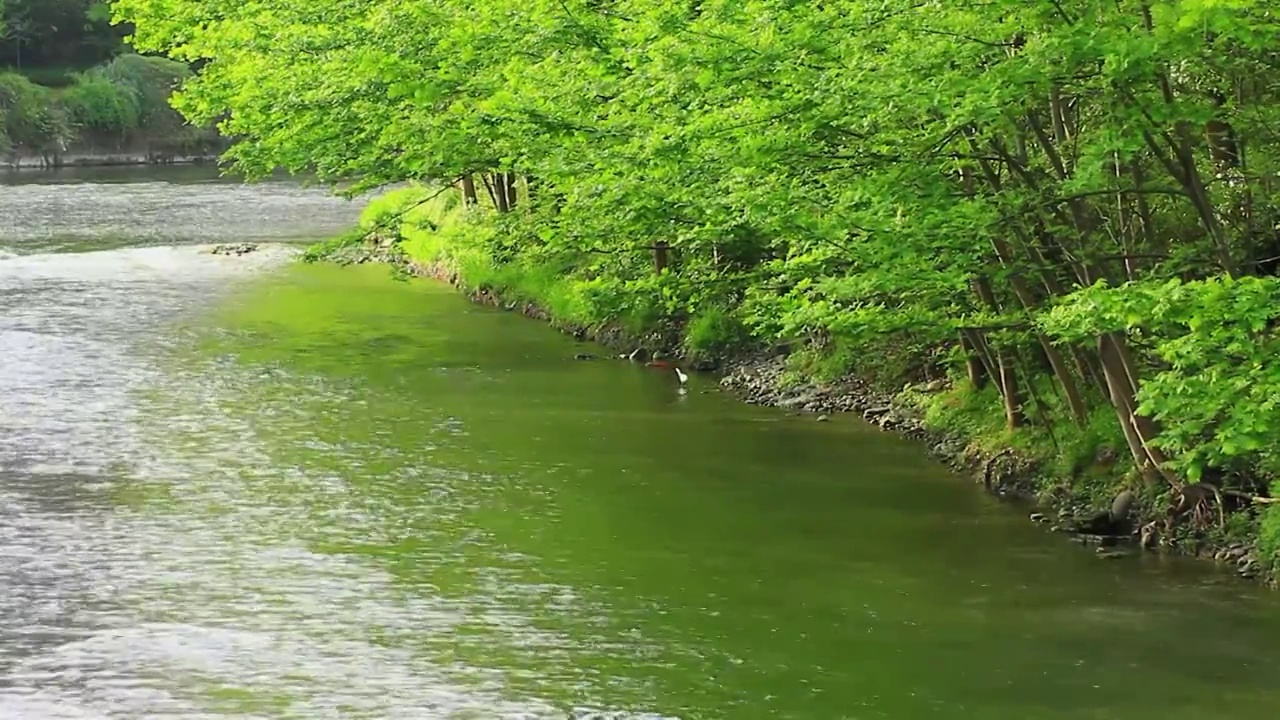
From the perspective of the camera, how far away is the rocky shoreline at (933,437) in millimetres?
17837

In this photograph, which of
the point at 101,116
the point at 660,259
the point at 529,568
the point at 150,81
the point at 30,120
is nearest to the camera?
the point at 529,568

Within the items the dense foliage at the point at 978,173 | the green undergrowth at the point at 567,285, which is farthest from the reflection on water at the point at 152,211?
the dense foliage at the point at 978,173

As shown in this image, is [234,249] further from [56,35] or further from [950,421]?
[56,35]

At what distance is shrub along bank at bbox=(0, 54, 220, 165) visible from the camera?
9225 centimetres

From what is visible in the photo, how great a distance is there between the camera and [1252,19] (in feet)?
42.4

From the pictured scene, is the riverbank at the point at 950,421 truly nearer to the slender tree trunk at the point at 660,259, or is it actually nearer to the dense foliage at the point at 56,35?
the slender tree trunk at the point at 660,259

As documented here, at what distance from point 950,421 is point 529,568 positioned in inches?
303

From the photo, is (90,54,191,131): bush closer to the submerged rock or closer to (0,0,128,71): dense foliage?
(0,0,128,71): dense foliage

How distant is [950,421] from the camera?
922 inches

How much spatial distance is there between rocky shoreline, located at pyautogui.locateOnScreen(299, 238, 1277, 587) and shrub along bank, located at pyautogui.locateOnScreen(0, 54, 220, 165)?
62.0m

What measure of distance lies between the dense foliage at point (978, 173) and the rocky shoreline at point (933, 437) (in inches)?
24.5

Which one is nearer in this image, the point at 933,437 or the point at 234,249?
the point at 933,437

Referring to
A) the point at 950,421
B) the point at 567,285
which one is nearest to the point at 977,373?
the point at 950,421

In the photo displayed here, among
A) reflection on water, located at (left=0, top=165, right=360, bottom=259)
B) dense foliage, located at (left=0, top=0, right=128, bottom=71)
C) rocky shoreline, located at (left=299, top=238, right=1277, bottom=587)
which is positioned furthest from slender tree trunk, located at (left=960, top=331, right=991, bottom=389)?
dense foliage, located at (left=0, top=0, right=128, bottom=71)
